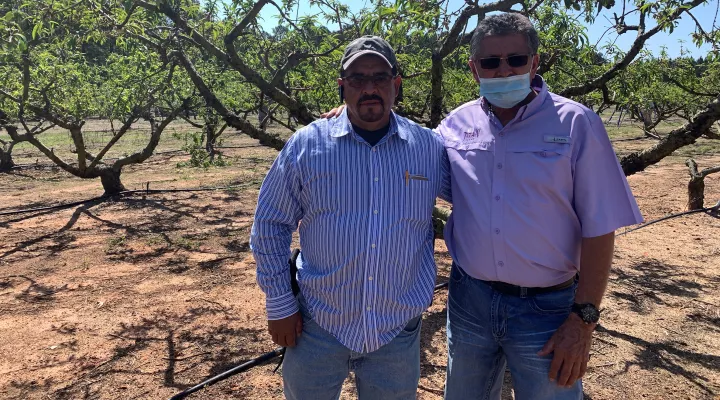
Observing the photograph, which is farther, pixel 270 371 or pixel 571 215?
pixel 270 371

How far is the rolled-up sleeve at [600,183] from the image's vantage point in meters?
1.60

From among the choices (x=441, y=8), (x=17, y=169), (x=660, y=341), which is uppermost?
(x=441, y=8)

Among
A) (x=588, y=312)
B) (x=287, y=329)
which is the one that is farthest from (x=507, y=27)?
(x=287, y=329)

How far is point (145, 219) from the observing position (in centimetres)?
812

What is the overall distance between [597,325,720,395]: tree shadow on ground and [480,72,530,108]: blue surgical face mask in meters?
2.60

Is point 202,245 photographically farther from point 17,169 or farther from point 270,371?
point 17,169

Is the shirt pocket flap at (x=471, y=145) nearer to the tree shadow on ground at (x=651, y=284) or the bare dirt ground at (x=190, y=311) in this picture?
the bare dirt ground at (x=190, y=311)

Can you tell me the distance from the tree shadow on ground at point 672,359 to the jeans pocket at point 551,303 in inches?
85.8

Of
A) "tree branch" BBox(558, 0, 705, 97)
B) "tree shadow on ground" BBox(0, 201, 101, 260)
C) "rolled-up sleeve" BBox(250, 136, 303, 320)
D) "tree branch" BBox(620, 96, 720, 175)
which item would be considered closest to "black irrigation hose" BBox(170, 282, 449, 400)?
"rolled-up sleeve" BBox(250, 136, 303, 320)

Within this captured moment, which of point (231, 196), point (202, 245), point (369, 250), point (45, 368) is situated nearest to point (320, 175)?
point (369, 250)

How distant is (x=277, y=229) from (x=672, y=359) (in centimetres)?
328

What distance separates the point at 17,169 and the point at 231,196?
24.9 feet

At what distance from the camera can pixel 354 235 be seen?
178 cm

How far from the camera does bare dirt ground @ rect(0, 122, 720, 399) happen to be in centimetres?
342
